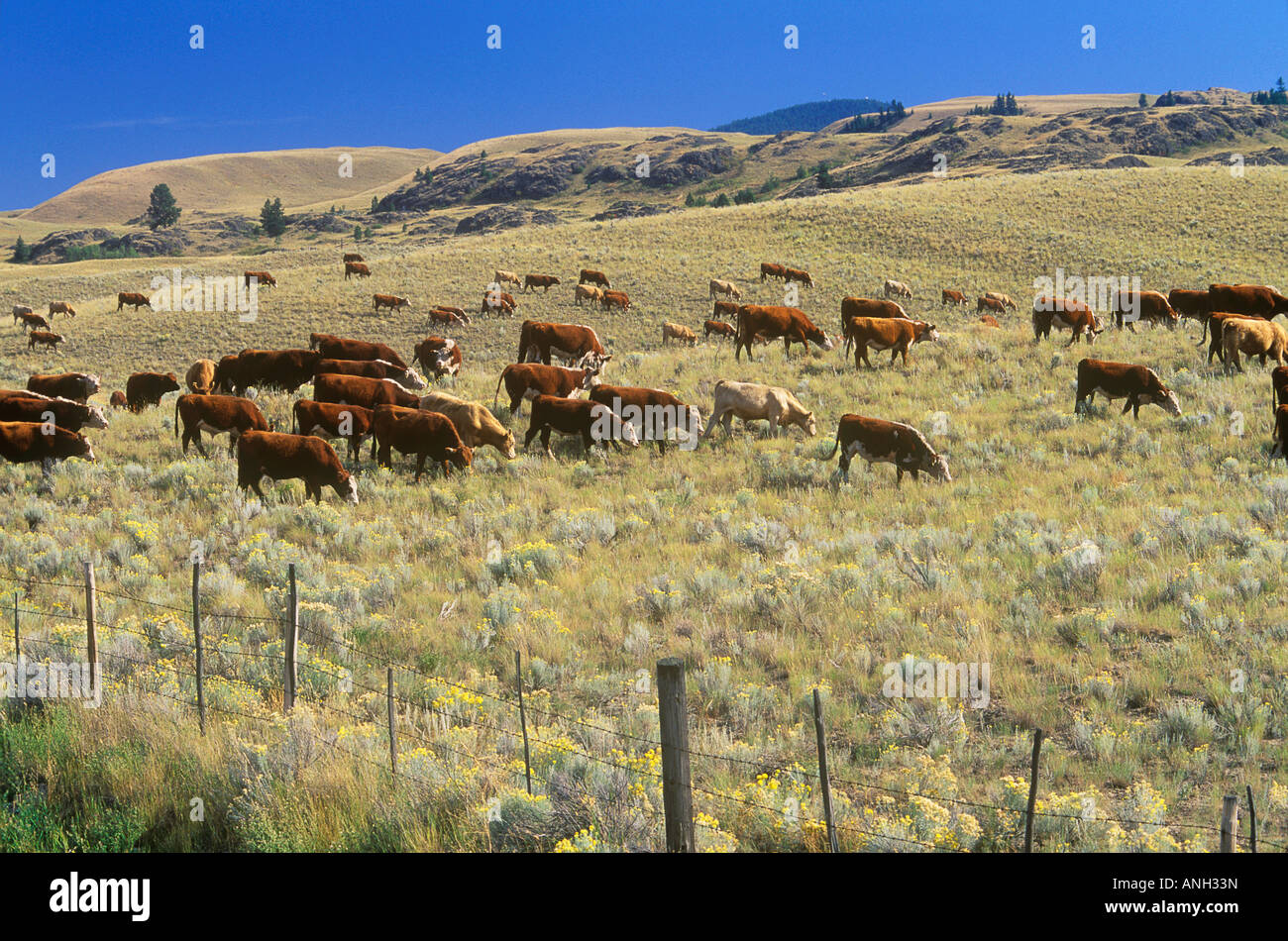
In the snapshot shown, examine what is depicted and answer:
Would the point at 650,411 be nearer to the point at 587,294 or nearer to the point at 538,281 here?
the point at 587,294

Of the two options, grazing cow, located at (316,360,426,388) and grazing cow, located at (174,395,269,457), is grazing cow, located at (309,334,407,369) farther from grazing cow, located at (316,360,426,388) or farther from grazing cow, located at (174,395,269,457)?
grazing cow, located at (174,395,269,457)

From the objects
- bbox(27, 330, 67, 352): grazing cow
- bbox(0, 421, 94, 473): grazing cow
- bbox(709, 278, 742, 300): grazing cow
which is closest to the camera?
bbox(0, 421, 94, 473): grazing cow

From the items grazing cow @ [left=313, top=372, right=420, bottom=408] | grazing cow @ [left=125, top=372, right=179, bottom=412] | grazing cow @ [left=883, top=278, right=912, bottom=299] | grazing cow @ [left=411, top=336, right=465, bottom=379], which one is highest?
grazing cow @ [left=883, top=278, right=912, bottom=299]

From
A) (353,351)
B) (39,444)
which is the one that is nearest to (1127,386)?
(353,351)

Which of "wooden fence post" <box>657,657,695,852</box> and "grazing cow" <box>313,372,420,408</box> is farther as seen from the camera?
"grazing cow" <box>313,372,420,408</box>

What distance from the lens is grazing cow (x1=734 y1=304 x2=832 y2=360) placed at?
26.1 m

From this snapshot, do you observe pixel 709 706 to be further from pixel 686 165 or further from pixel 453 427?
pixel 686 165

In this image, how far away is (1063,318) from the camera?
25.1 m

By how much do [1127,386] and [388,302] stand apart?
35.4 m

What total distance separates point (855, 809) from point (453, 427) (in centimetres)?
1230

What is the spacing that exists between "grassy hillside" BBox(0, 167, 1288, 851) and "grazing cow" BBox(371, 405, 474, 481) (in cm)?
54

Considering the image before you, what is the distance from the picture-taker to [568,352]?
85.6 ft

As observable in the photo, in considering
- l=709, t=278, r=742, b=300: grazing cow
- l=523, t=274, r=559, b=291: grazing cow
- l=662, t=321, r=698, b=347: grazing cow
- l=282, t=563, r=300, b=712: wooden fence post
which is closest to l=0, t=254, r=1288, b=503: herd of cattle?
l=282, t=563, r=300, b=712: wooden fence post
